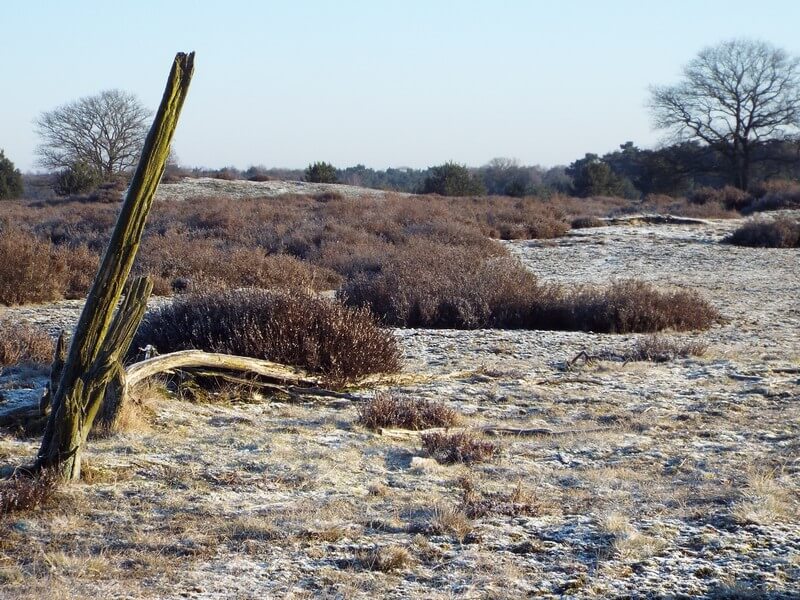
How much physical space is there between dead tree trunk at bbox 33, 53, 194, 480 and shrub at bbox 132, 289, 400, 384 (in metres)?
2.11

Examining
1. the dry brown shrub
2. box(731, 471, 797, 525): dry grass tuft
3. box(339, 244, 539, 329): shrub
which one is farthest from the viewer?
the dry brown shrub

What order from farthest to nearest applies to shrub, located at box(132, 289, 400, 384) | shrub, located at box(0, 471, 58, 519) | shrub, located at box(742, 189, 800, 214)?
shrub, located at box(742, 189, 800, 214), shrub, located at box(132, 289, 400, 384), shrub, located at box(0, 471, 58, 519)

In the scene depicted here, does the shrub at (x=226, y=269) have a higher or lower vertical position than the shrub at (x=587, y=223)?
lower

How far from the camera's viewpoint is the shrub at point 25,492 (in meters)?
3.53

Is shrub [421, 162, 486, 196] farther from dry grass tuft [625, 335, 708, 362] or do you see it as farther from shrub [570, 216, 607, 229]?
dry grass tuft [625, 335, 708, 362]

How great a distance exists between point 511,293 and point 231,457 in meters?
6.02

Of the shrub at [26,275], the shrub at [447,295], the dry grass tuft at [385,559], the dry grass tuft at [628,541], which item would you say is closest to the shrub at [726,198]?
the shrub at [447,295]

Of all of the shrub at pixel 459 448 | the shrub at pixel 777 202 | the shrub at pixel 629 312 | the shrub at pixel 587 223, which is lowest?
the shrub at pixel 459 448

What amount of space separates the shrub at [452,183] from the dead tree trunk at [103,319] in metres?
34.9

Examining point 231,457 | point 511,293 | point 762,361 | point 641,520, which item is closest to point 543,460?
point 641,520

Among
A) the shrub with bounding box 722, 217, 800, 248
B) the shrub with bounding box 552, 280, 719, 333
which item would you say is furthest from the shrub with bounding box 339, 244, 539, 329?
the shrub with bounding box 722, 217, 800, 248

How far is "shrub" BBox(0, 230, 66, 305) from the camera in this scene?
1070 cm

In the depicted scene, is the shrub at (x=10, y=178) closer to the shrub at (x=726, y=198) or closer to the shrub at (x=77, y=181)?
the shrub at (x=77, y=181)

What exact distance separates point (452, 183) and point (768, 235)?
20.3 metres
